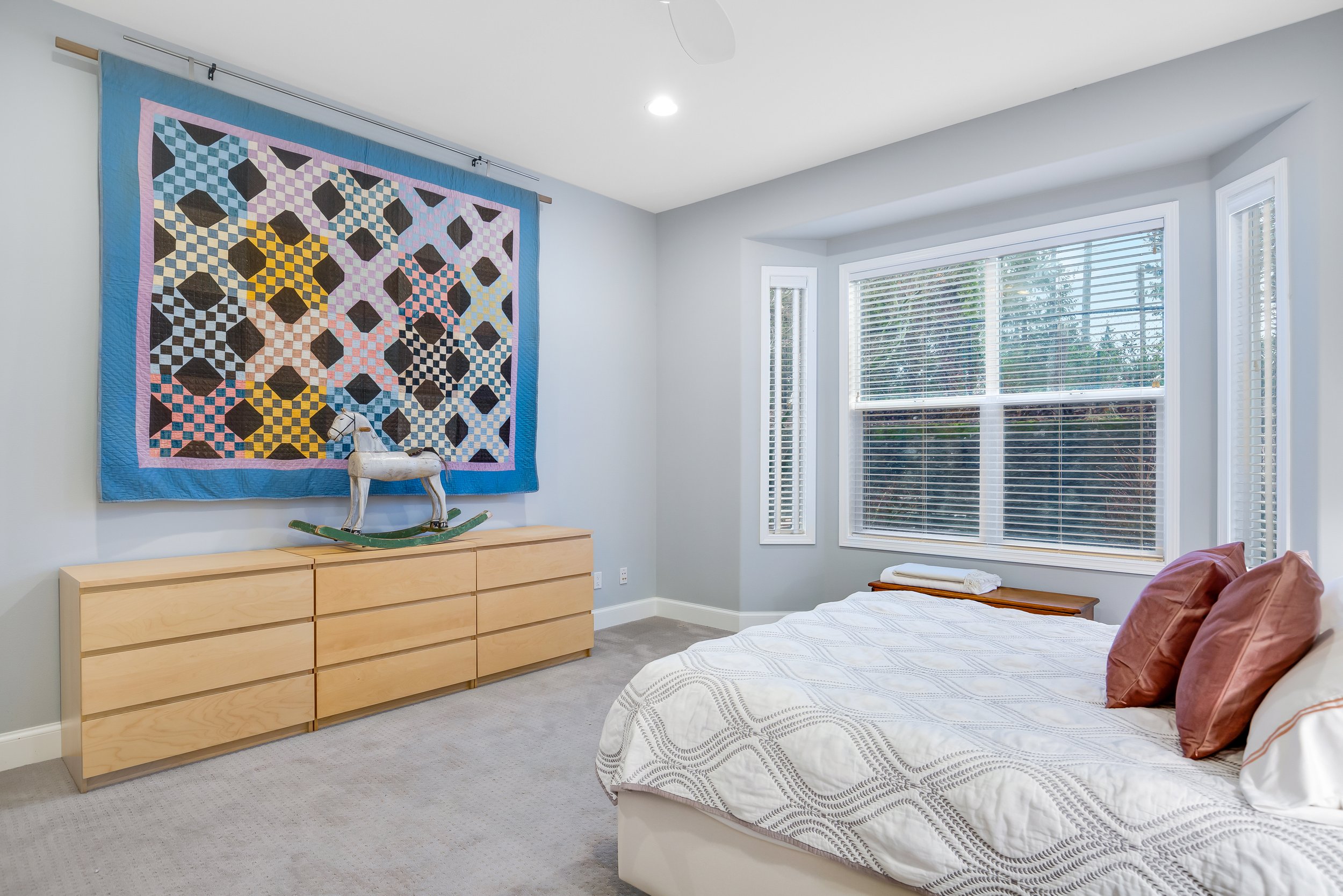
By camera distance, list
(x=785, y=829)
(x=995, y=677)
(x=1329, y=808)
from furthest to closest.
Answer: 1. (x=995, y=677)
2. (x=785, y=829)
3. (x=1329, y=808)

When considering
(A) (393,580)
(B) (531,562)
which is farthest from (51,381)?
(B) (531,562)

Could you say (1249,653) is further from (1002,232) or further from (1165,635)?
(1002,232)

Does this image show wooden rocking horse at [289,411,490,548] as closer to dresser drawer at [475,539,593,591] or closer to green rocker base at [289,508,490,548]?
green rocker base at [289,508,490,548]

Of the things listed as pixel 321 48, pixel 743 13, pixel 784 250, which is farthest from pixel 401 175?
pixel 784 250

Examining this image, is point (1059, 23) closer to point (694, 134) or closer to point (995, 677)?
point (694, 134)

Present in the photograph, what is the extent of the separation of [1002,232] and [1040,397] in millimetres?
916

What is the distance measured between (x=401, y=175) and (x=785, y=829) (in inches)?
133

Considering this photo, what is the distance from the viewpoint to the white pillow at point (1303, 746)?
1.12m

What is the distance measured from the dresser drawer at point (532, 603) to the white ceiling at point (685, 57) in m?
2.34

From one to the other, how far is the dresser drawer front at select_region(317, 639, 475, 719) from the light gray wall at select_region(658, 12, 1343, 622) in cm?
182

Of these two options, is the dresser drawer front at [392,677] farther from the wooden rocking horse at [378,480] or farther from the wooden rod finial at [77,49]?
the wooden rod finial at [77,49]

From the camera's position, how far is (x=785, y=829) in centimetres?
150

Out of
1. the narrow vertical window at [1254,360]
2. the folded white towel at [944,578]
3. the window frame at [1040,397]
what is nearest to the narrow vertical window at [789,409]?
the window frame at [1040,397]

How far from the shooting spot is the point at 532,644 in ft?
11.8
